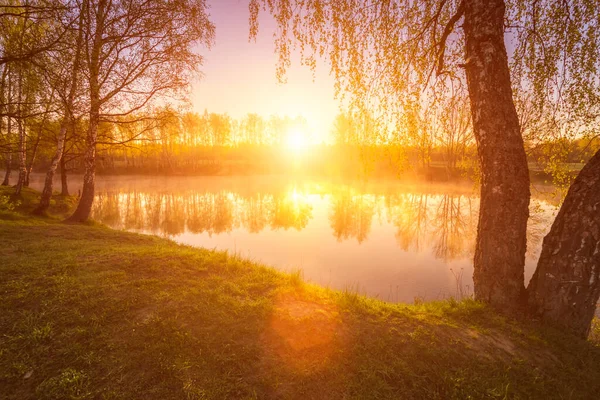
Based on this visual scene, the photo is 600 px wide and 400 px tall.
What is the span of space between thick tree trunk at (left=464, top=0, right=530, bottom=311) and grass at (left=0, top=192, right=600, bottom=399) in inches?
30.8

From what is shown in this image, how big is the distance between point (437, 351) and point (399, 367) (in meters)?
0.65

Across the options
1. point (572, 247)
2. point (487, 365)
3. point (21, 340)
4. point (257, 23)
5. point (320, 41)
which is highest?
point (257, 23)

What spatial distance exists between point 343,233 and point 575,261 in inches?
424

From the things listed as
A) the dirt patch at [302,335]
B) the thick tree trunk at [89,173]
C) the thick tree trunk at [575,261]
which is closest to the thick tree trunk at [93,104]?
the thick tree trunk at [89,173]

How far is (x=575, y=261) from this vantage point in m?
3.93

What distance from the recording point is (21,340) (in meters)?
3.29

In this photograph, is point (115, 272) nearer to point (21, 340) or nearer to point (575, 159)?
point (21, 340)

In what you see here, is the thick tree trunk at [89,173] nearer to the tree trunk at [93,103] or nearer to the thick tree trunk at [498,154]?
the tree trunk at [93,103]

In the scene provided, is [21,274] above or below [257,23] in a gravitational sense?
below

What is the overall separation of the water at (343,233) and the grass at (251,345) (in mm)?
2405

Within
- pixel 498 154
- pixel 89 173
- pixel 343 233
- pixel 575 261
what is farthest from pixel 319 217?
pixel 575 261

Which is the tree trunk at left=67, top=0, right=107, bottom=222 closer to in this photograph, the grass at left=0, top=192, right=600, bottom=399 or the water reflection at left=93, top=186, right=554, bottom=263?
the water reflection at left=93, top=186, right=554, bottom=263

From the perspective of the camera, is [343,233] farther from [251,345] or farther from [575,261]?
[251,345]

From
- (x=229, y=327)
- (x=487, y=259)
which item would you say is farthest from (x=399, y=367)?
(x=487, y=259)
